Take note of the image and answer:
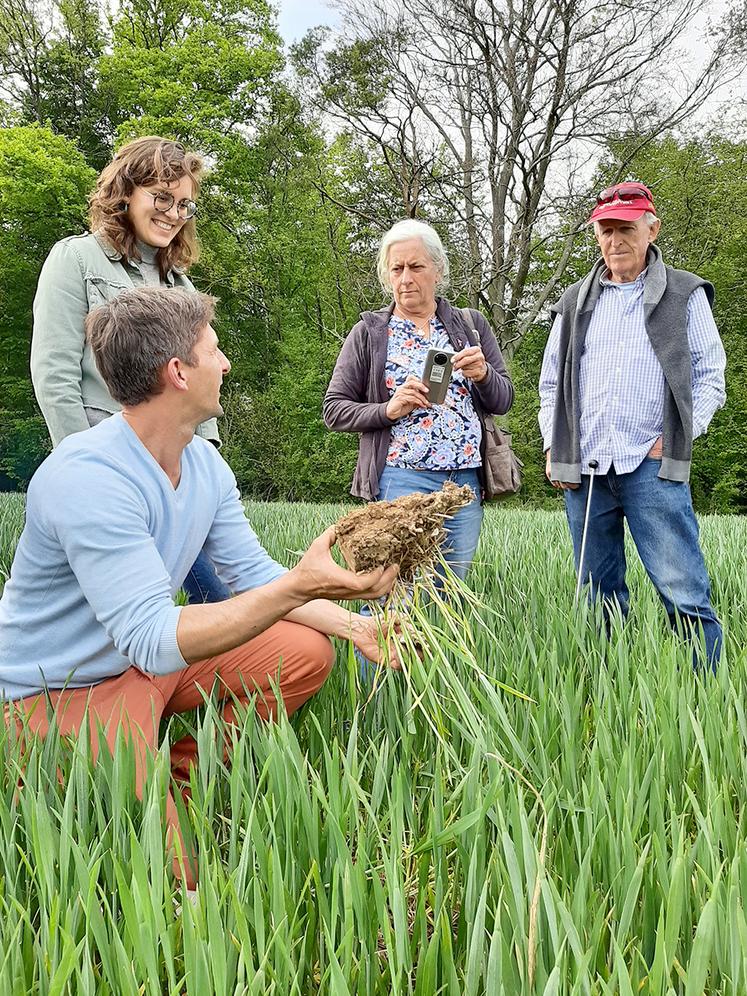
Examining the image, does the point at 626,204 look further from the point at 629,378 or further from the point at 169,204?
the point at 169,204

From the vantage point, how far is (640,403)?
2805mm

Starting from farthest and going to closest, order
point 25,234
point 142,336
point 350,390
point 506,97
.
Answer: point 25,234, point 506,97, point 350,390, point 142,336

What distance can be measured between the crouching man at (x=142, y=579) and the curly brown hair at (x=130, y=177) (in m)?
0.72

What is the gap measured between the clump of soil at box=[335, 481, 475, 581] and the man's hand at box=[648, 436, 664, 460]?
1201 millimetres

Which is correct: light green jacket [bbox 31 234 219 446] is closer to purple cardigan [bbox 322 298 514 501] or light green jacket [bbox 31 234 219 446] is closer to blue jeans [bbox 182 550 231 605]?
blue jeans [bbox 182 550 231 605]

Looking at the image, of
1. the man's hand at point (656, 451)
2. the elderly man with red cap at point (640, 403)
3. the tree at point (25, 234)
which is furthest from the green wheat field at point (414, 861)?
the tree at point (25, 234)

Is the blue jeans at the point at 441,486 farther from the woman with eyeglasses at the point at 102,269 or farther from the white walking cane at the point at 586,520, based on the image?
the woman with eyeglasses at the point at 102,269

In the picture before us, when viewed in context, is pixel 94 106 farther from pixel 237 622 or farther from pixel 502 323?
pixel 237 622

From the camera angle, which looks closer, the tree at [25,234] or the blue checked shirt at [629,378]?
the blue checked shirt at [629,378]

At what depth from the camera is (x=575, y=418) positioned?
2.95m

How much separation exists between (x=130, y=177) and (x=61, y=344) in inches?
19.6

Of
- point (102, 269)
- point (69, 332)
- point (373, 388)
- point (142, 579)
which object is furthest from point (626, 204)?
point (142, 579)

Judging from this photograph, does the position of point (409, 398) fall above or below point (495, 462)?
above

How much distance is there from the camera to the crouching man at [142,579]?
5.32 ft
